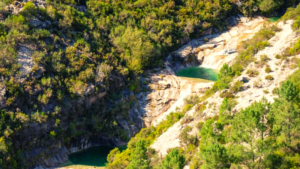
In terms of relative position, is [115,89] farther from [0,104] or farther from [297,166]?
[297,166]

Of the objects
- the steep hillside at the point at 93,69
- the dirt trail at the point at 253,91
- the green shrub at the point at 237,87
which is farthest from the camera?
the steep hillside at the point at 93,69

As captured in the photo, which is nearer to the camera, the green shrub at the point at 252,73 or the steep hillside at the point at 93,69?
the green shrub at the point at 252,73

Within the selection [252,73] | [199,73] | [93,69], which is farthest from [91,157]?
[199,73]

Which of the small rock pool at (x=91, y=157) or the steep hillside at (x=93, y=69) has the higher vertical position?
the steep hillside at (x=93, y=69)

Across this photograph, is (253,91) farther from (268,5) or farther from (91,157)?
(268,5)

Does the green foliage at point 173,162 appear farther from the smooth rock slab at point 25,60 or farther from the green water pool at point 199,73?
the green water pool at point 199,73

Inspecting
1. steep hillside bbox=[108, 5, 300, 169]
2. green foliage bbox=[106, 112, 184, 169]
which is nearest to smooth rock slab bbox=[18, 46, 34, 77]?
green foliage bbox=[106, 112, 184, 169]

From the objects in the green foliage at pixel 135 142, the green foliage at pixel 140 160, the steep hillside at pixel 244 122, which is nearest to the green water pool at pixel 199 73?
the steep hillside at pixel 244 122

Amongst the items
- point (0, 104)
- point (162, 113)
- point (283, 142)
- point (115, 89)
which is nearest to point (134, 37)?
point (115, 89)
